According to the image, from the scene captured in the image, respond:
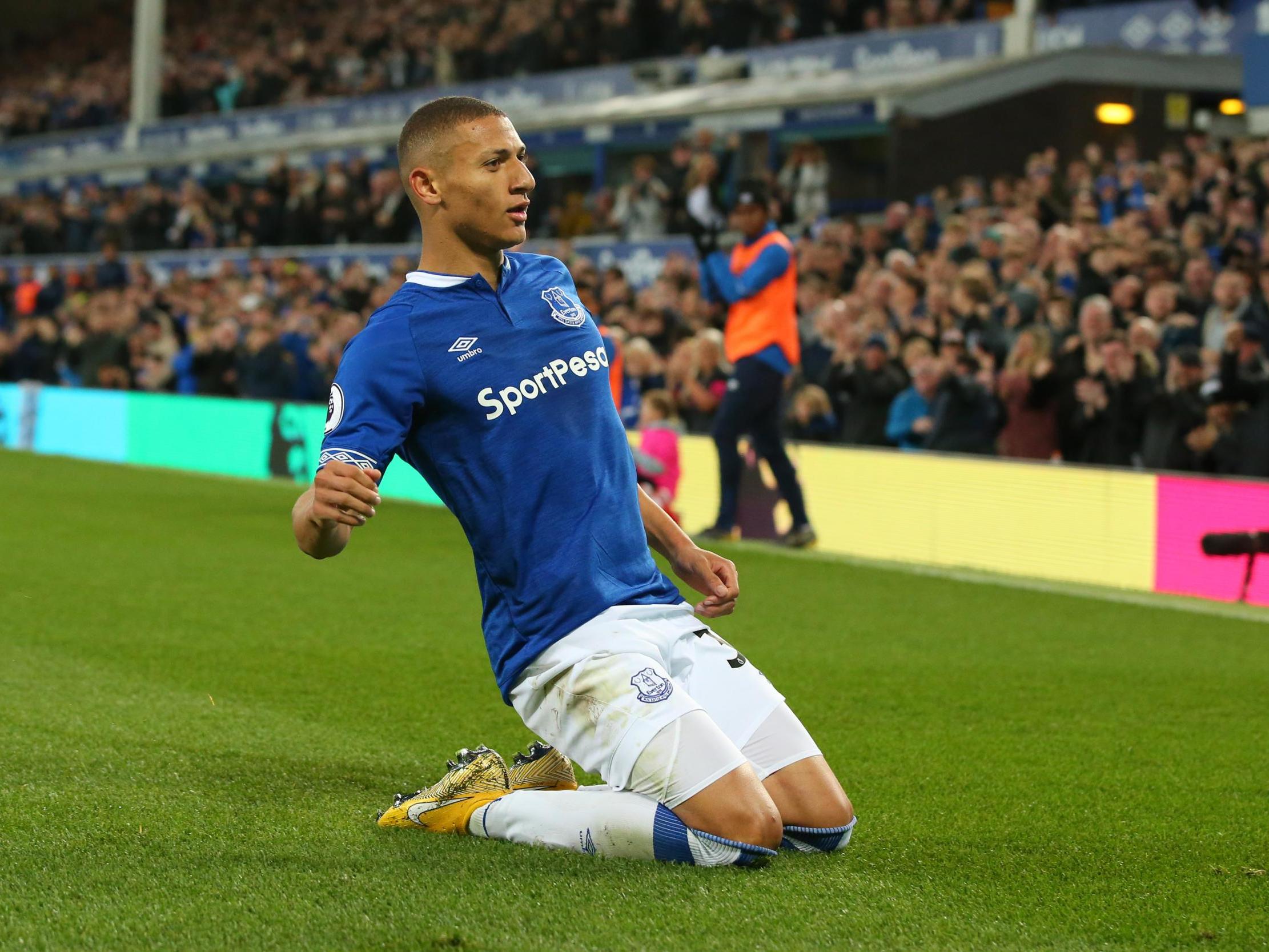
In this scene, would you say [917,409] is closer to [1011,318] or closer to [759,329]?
[1011,318]

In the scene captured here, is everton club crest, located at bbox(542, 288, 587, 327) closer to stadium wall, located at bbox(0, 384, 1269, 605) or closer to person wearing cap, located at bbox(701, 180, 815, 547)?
stadium wall, located at bbox(0, 384, 1269, 605)

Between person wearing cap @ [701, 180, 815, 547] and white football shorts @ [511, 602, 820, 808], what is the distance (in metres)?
7.11

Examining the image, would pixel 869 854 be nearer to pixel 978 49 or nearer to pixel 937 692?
pixel 937 692

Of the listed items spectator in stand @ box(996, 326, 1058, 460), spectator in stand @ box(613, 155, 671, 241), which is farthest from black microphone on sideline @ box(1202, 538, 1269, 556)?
spectator in stand @ box(613, 155, 671, 241)

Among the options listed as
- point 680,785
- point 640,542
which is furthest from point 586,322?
point 680,785

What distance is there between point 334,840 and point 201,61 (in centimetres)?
3306

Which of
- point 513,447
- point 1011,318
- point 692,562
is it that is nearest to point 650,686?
point 692,562

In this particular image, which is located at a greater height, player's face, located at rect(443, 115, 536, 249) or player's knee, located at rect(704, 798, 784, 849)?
player's face, located at rect(443, 115, 536, 249)

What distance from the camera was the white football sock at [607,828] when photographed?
4.01 metres

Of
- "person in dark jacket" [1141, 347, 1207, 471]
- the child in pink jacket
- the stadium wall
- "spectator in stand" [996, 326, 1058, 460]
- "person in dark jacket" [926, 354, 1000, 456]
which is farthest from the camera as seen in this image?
the child in pink jacket

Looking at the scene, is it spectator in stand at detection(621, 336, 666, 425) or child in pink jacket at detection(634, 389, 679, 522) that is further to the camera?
spectator in stand at detection(621, 336, 666, 425)

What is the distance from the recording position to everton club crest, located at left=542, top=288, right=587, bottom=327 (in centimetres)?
427

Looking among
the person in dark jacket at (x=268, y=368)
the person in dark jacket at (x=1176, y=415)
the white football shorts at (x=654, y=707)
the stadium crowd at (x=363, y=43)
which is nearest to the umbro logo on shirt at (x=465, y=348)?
the white football shorts at (x=654, y=707)

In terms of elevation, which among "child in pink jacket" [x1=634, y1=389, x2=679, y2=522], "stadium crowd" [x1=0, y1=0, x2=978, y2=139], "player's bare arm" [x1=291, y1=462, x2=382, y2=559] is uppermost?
"stadium crowd" [x1=0, y1=0, x2=978, y2=139]
